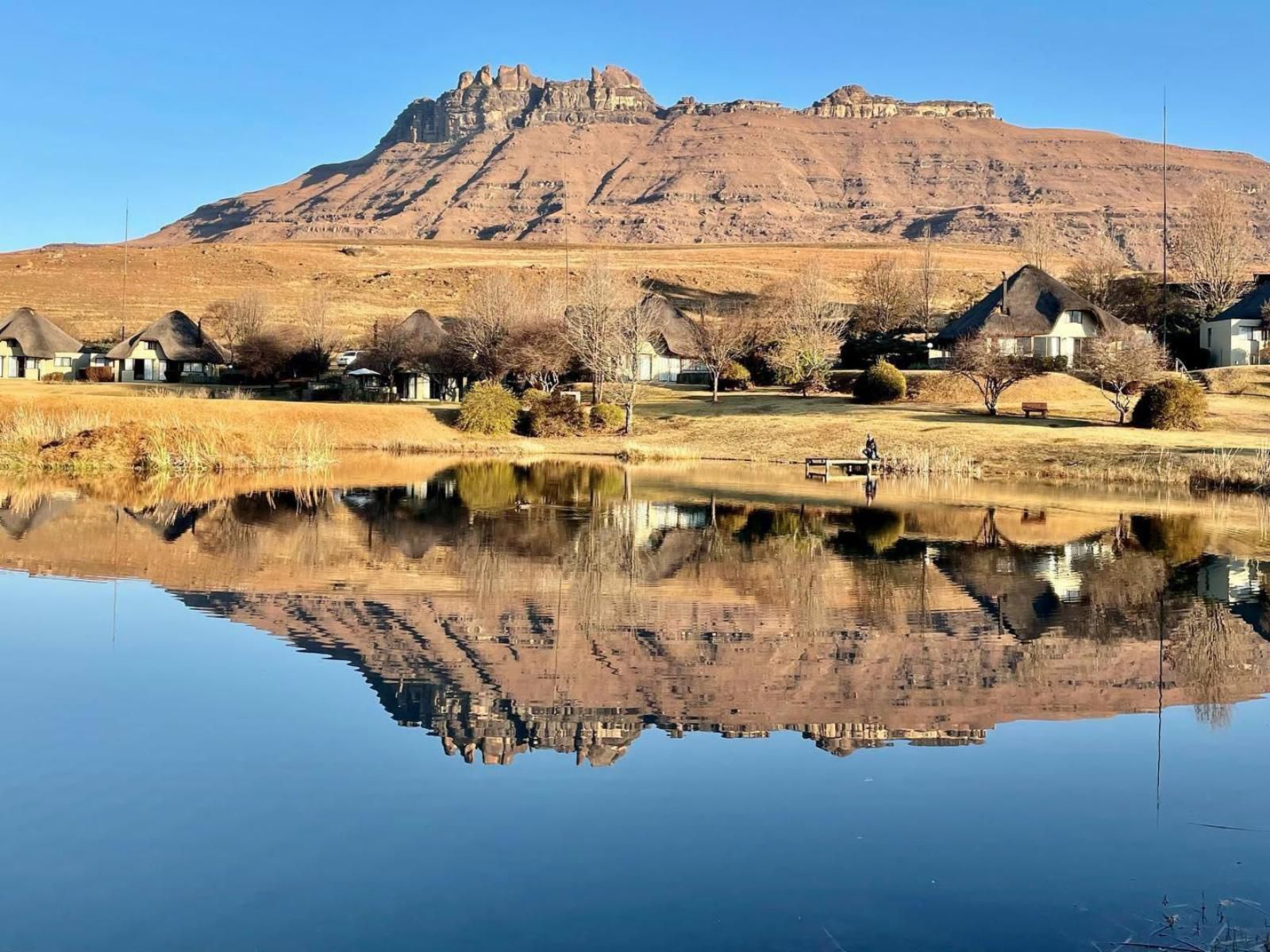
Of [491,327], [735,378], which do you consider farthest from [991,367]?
[491,327]

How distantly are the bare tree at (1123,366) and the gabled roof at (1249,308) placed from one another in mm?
18210

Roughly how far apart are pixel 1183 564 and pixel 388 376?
62.1 metres

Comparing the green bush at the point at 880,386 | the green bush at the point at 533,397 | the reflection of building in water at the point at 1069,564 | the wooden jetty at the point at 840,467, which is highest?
the green bush at the point at 880,386

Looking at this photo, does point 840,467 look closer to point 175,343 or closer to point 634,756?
point 634,756

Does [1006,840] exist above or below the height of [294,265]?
below

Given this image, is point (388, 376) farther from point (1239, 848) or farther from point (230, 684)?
point (1239, 848)

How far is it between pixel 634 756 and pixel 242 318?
8998 cm

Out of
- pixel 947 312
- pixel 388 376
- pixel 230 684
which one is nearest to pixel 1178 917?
pixel 230 684

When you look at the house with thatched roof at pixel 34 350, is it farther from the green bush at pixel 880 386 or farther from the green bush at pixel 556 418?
the green bush at pixel 880 386

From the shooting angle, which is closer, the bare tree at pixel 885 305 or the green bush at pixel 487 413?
the green bush at pixel 487 413

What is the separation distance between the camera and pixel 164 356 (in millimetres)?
93938

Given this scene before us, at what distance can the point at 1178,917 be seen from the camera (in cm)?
969

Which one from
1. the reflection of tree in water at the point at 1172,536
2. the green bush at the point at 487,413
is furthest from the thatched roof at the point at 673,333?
the reflection of tree in water at the point at 1172,536

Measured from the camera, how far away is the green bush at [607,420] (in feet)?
229
